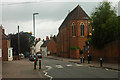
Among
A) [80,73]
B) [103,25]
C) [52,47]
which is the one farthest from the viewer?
[52,47]

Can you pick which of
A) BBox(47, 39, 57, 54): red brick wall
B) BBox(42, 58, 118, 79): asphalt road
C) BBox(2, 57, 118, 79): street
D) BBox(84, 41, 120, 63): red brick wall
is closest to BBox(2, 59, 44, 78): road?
BBox(2, 57, 118, 79): street

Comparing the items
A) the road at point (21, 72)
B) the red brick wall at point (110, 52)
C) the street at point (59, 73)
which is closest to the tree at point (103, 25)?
the red brick wall at point (110, 52)

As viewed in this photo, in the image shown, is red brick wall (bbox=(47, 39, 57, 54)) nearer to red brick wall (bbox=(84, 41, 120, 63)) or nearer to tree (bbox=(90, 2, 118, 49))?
red brick wall (bbox=(84, 41, 120, 63))

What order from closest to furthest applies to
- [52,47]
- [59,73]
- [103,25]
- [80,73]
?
[80,73], [59,73], [103,25], [52,47]

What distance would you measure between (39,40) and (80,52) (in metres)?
83.6

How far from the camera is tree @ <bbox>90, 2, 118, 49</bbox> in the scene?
31.3 metres

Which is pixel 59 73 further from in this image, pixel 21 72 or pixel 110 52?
pixel 110 52

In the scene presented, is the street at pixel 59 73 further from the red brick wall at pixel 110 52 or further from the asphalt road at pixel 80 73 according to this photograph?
the red brick wall at pixel 110 52

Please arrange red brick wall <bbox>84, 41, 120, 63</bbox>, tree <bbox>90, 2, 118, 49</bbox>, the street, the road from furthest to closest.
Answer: tree <bbox>90, 2, 118, 49</bbox> < red brick wall <bbox>84, 41, 120, 63</bbox> < the road < the street

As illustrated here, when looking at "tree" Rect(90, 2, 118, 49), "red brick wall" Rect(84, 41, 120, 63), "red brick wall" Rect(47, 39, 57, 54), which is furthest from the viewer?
"red brick wall" Rect(47, 39, 57, 54)

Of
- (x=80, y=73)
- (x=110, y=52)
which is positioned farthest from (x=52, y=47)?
(x=80, y=73)

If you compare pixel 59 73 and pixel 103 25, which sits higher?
Result: pixel 103 25

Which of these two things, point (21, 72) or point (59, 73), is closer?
point (59, 73)

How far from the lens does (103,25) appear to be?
3147 centimetres
